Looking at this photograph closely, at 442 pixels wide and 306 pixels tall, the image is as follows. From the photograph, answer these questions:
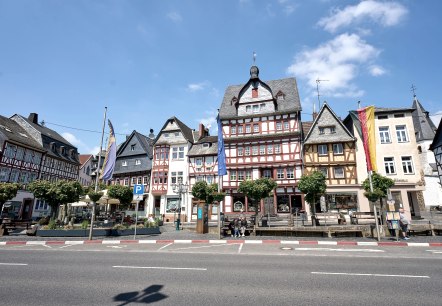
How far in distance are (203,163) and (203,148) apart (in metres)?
2.39

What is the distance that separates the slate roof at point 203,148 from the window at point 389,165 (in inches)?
791

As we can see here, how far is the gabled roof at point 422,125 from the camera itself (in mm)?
42438

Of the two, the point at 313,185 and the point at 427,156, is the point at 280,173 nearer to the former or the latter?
the point at 313,185

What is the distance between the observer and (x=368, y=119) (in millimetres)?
16641

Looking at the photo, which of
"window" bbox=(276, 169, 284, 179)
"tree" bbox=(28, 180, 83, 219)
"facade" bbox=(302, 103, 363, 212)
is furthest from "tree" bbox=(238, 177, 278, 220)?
"tree" bbox=(28, 180, 83, 219)

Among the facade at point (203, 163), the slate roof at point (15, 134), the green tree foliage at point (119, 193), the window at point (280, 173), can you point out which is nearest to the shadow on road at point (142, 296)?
the green tree foliage at point (119, 193)

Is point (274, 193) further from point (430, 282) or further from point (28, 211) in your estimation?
point (28, 211)

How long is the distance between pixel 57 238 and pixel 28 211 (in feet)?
69.9

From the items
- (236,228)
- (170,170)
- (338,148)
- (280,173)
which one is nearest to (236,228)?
(236,228)

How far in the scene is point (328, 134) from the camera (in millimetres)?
29859

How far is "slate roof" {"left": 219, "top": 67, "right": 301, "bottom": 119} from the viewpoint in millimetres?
32062

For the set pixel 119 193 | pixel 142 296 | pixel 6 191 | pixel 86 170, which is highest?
pixel 86 170

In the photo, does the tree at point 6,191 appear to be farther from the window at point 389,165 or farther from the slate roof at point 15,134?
the window at point 389,165

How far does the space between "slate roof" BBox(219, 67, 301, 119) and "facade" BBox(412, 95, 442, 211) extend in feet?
55.2
